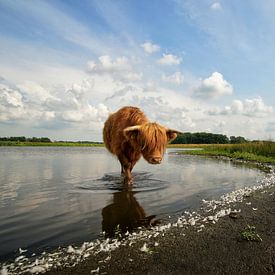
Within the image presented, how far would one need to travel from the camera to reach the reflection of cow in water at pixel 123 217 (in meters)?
4.99

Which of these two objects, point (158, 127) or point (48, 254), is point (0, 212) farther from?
point (158, 127)

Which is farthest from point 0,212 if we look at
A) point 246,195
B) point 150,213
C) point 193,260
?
point 246,195

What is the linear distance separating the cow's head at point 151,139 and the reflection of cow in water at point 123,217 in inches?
49.9

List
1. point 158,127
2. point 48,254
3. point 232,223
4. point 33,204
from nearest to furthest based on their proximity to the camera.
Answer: point 48,254 < point 232,223 < point 33,204 < point 158,127

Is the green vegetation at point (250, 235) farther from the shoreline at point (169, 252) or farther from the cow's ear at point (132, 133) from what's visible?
the cow's ear at point (132, 133)

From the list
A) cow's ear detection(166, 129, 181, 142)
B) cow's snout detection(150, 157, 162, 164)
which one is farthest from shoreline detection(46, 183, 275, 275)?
cow's ear detection(166, 129, 181, 142)

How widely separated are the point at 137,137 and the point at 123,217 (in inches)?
114

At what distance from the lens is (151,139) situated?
7574 millimetres

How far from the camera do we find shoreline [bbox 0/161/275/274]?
330 centimetres

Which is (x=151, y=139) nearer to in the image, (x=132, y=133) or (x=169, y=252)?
(x=132, y=133)

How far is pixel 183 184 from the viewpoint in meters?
9.98

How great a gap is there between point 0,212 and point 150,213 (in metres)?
3.14

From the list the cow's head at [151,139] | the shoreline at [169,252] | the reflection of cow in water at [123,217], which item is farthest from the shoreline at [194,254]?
the cow's head at [151,139]

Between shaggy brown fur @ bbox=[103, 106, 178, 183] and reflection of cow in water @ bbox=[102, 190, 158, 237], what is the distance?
1391mm
